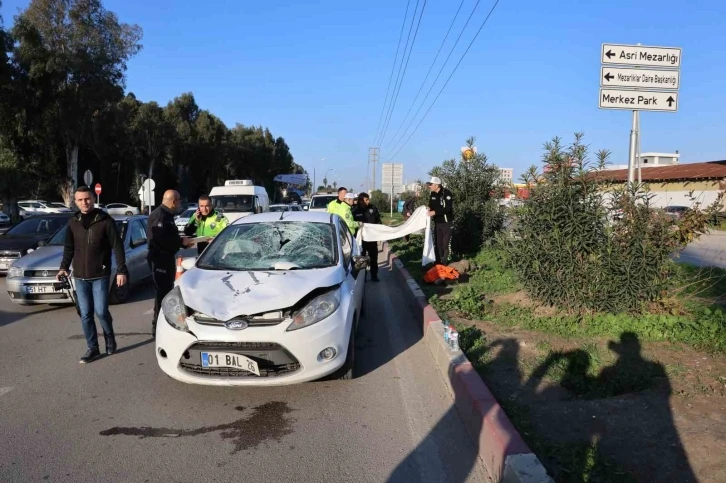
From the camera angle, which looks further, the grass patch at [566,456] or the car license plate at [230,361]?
the car license plate at [230,361]

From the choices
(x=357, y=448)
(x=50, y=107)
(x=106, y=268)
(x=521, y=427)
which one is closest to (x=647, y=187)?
(x=521, y=427)

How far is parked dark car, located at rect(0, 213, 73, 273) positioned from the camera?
10953 mm

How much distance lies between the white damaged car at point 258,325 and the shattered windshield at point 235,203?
1606cm

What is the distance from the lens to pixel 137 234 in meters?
10.2

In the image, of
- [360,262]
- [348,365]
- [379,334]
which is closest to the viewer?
[348,365]

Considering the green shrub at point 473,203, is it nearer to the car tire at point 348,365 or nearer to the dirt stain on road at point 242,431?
the car tire at point 348,365

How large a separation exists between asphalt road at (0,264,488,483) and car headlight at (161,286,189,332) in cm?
69

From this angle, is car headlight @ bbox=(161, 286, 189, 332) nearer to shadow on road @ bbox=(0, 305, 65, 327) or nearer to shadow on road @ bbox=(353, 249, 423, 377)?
shadow on road @ bbox=(353, 249, 423, 377)

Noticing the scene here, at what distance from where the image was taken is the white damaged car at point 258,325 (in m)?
4.35

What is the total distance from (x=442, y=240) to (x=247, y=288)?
648 cm

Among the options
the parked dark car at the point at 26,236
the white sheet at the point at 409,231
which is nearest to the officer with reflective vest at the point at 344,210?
the white sheet at the point at 409,231

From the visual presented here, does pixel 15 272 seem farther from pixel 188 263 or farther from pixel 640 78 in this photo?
pixel 640 78

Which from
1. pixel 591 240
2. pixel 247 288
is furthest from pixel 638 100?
pixel 247 288

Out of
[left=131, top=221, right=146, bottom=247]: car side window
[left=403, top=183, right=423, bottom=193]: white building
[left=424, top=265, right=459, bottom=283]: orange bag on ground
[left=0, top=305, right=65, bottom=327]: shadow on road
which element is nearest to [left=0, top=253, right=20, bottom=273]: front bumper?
[left=0, top=305, right=65, bottom=327]: shadow on road
